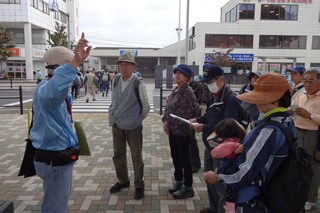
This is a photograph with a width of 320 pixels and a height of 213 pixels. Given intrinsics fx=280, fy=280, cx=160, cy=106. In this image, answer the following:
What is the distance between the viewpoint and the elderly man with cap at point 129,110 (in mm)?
3801

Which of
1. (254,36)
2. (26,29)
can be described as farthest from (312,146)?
(26,29)

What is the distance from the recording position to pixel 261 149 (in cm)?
179

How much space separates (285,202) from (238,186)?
0.98 ft

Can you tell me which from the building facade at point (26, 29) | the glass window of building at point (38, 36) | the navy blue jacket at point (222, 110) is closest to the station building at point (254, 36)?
the building facade at point (26, 29)

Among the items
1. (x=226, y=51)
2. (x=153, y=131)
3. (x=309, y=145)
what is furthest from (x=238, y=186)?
(x=226, y=51)

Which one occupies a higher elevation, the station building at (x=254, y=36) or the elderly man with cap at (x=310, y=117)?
the station building at (x=254, y=36)

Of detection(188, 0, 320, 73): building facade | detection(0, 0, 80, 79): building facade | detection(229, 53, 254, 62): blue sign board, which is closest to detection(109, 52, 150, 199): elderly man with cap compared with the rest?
detection(0, 0, 80, 79): building facade

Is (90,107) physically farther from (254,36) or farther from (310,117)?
(254,36)

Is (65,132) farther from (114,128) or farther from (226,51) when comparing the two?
(226,51)

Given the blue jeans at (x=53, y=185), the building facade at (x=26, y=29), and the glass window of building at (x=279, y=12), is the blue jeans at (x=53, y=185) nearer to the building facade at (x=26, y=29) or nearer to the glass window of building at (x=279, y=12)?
the building facade at (x=26, y=29)

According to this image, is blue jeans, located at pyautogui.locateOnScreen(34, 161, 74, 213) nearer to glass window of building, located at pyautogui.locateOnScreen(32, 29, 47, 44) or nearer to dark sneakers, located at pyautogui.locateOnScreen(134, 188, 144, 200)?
dark sneakers, located at pyautogui.locateOnScreen(134, 188, 144, 200)

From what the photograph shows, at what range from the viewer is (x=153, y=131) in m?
8.03

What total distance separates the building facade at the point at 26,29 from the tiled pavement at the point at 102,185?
31.3m

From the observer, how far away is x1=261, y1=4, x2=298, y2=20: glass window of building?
39.6m
